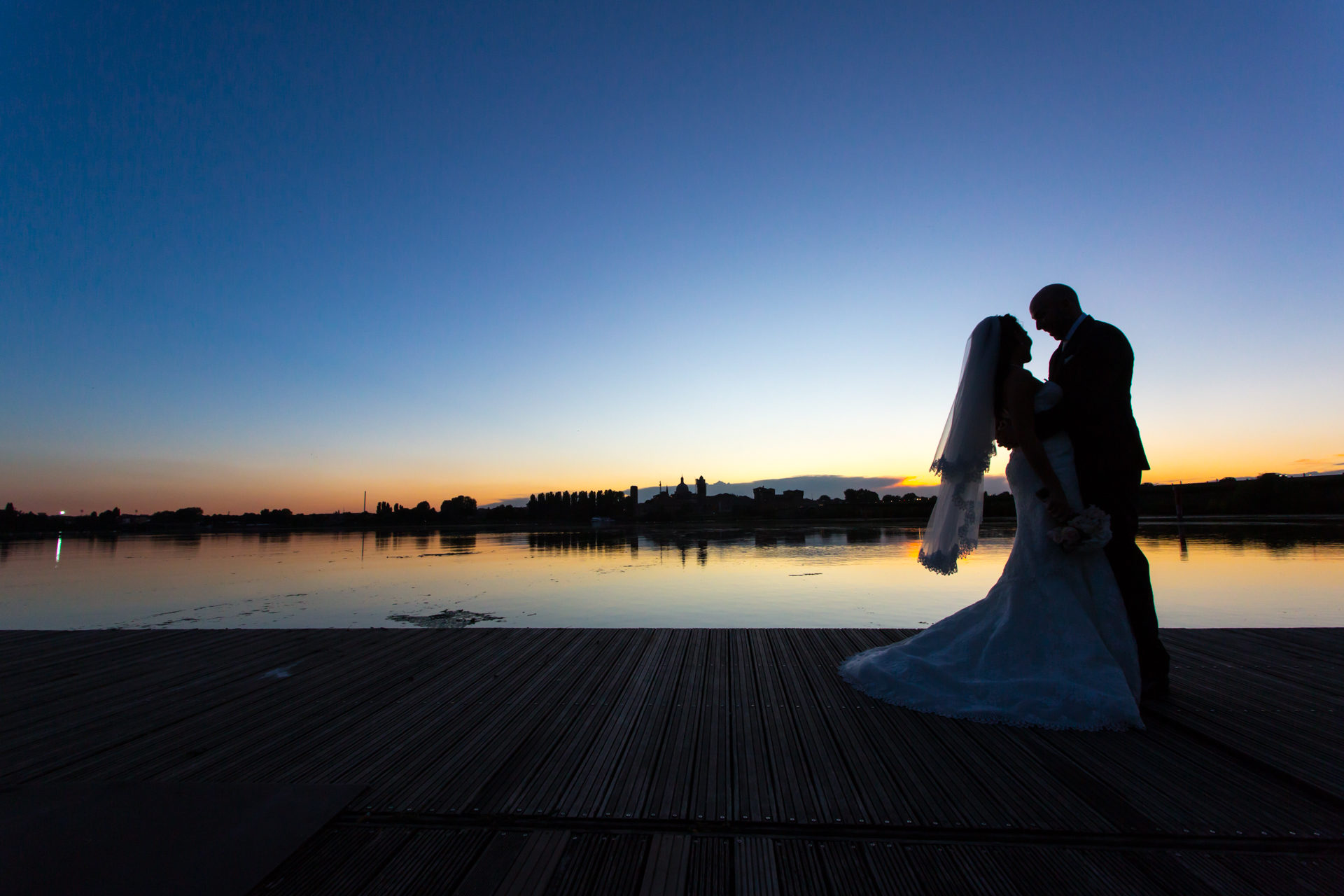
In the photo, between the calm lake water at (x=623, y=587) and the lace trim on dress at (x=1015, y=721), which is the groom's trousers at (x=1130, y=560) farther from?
the calm lake water at (x=623, y=587)

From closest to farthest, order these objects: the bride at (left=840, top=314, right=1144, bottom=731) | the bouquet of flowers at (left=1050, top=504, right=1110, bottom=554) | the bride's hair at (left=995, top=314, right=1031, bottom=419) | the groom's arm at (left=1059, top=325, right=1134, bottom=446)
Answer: the bride at (left=840, top=314, right=1144, bottom=731)
the bouquet of flowers at (left=1050, top=504, right=1110, bottom=554)
the groom's arm at (left=1059, top=325, right=1134, bottom=446)
the bride's hair at (left=995, top=314, right=1031, bottom=419)

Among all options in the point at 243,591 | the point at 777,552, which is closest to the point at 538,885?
the point at 243,591

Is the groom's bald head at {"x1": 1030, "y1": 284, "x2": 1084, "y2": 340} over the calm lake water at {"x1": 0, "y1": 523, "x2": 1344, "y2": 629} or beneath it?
over

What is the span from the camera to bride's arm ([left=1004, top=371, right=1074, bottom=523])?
2.55 meters

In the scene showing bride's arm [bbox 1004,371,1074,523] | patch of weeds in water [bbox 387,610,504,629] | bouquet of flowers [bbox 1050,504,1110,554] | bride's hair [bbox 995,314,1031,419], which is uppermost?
bride's hair [bbox 995,314,1031,419]

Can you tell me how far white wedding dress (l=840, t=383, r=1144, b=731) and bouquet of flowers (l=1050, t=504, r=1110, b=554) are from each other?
0.07 m

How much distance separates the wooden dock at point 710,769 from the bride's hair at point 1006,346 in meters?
1.46

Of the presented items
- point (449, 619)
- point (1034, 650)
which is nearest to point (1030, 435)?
point (1034, 650)

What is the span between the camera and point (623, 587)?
Answer: 11.0m

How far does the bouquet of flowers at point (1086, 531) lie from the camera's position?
246 cm

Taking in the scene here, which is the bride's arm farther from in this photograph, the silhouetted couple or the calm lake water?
the calm lake water

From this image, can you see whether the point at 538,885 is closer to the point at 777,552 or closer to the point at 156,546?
Result: the point at 777,552

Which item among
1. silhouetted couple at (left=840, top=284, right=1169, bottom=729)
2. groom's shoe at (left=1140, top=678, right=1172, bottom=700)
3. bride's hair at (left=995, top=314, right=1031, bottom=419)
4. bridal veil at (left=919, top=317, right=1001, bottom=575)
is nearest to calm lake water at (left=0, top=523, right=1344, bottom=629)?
bridal veil at (left=919, top=317, right=1001, bottom=575)

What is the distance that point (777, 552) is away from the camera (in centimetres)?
1831
